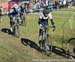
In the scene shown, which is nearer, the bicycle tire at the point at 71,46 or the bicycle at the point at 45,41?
the bicycle at the point at 45,41

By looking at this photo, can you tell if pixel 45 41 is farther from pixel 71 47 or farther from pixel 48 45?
pixel 71 47

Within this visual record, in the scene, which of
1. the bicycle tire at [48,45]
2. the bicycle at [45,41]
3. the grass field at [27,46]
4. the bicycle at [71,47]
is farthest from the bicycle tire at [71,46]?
the bicycle at [45,41]

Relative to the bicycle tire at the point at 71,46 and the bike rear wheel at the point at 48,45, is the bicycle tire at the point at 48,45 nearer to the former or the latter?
the bike rear wheel at the point at 48,45

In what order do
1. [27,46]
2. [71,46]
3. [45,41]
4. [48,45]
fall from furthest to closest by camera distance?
[71,46], [27,46], [48,45], [45,41]

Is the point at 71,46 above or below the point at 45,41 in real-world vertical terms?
below

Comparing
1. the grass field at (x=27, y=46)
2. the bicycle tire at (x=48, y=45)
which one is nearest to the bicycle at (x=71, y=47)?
the grass field at (x=27, y=46)

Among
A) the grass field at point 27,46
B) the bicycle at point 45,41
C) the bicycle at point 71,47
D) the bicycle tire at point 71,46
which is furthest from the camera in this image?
the bicycle tire at point 71,46

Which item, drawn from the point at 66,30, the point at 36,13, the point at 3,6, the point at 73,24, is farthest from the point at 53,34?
the point at 3,6

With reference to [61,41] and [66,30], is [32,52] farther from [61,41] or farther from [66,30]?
[66,30]

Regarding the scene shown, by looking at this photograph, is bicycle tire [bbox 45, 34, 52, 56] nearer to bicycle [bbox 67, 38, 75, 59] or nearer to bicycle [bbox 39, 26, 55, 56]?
bicycle [bbox 39, 26, 55, 56]

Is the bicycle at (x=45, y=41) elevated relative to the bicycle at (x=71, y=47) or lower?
elevated

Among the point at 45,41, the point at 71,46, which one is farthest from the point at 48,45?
the point at 71,46

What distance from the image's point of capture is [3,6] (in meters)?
44.9

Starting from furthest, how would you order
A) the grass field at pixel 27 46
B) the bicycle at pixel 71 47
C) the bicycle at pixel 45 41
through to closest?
the bicycle at pixel 71 47
the bicycle at pixel 45 41
the grass field at pixel 27 46
